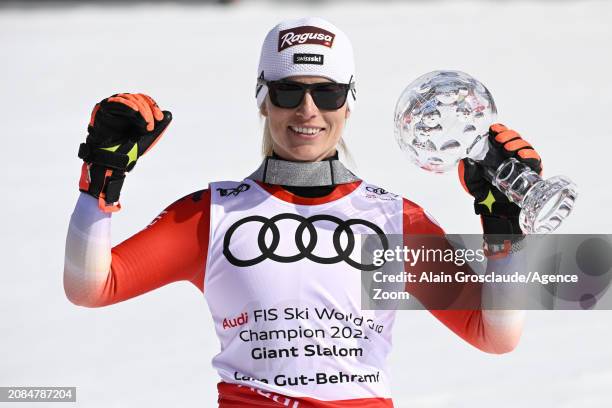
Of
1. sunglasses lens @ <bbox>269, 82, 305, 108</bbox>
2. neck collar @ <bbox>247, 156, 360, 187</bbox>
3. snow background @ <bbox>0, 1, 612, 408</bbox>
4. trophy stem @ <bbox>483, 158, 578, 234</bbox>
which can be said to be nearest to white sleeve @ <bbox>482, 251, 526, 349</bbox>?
trophy stem @ <bbox>483, 158, 578, 234</bbox>

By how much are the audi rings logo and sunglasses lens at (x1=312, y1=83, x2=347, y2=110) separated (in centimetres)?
31

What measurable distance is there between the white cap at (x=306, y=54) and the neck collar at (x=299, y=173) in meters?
0.19

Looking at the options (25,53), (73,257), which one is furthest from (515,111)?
(73,257)

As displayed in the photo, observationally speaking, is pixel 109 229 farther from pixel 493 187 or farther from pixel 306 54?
pixel 493 187

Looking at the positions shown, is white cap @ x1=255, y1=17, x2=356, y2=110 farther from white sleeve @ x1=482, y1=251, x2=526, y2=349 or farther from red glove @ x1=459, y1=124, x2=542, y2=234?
white sleeve @ x1=482, y1=251, x2=526, y2=349

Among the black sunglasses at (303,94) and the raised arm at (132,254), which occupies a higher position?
the black sunglasses at (303,94)

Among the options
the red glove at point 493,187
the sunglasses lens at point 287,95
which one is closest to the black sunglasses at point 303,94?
the sunglasses lens at point 287,95

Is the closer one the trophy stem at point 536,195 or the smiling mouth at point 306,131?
the trophy stem at point 536,195

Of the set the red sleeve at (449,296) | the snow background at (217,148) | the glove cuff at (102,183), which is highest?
the glove cuff at (102,183)

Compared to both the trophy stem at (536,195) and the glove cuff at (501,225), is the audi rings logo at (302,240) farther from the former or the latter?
the trophy stem at (536,195)

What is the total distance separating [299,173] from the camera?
3.22m

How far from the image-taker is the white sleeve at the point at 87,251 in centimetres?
286

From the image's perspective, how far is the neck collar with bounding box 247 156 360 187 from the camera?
127 inches

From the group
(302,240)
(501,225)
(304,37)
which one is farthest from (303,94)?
(501,225)
